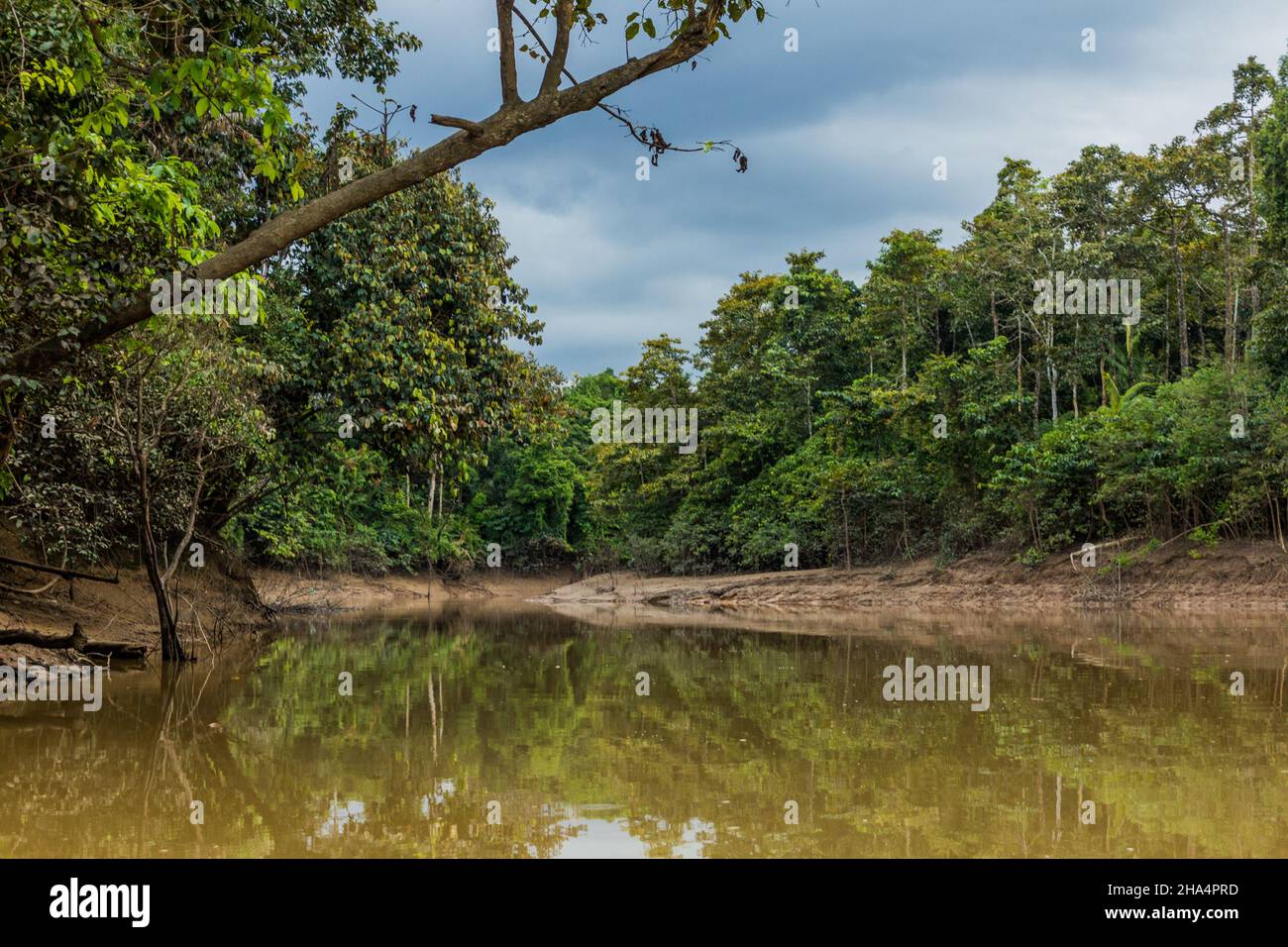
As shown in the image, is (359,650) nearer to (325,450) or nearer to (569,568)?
(325,450)

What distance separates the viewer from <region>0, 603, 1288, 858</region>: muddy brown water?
15.3 ft

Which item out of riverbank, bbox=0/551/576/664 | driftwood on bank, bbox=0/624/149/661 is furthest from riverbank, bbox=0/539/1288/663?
driftwood on bank, bbox=0/624/149/661

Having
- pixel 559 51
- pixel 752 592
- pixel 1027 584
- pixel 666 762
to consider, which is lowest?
pixel 752 592

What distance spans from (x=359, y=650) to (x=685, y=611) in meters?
15.4

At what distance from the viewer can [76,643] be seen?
1166 centimetres

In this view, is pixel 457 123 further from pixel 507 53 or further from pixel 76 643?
pixel 76 643

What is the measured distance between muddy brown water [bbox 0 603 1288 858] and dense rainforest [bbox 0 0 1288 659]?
2.68 m

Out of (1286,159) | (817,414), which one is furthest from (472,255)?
(817,414)

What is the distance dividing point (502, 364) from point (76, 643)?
21.1ft

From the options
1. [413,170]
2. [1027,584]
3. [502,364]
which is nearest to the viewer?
[413,170]

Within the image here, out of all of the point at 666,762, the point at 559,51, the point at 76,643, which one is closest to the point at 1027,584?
the point at 666,762

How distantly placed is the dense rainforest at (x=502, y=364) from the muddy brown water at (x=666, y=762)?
2682 mm

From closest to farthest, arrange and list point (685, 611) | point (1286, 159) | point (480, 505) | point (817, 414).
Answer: point (1286, 159) → point (685, 611) → point (817, 414) → point (480, 505)
